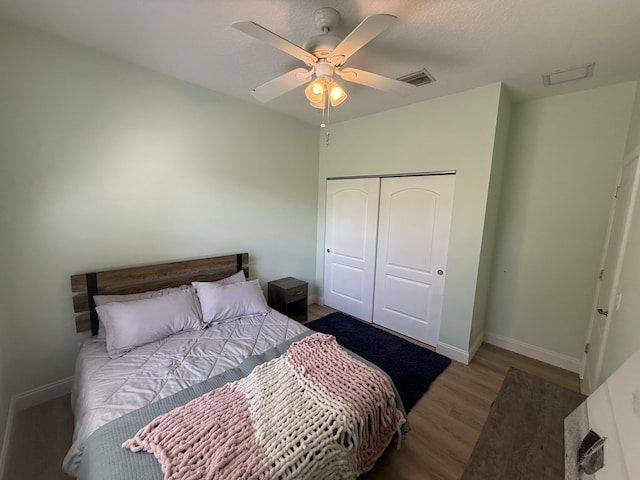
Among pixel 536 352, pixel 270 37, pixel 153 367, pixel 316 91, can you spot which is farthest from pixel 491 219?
pixel 153 367

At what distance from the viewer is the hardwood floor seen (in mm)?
1480

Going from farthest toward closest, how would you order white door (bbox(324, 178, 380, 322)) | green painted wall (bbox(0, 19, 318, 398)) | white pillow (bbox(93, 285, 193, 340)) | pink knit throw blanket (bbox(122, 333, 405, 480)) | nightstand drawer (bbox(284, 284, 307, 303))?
white door (bbox(324, 178, 380, 322))
nightstand drawer (bbox(284, 284, 307, 303))
white pillow (bbox(93, 285, 193, 340))
green painted wall (bbox(0, 19, 318, 398))
pink knit throw blanket (bbox(122, 333, 405, 480))

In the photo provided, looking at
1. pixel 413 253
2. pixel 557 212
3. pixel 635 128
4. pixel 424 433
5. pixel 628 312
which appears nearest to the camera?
pixel 628 312

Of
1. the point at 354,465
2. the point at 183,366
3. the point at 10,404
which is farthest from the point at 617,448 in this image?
the point at 10,404

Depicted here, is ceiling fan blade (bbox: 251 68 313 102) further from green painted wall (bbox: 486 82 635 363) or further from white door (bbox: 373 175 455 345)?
green painted wall (bbox: 486 82 635 363)

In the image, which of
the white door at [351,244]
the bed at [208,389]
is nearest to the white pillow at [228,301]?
the bed at [208,389]

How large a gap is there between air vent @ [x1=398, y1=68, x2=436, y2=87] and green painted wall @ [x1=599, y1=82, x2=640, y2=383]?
145 cm

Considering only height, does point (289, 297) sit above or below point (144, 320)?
below

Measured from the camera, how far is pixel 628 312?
54.7 inches

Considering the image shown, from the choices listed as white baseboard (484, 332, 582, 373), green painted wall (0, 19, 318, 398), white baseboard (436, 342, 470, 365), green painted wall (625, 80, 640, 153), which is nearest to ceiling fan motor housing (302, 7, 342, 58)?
green painted wall (0, 19, 318, 398)

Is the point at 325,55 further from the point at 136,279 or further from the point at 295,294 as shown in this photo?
the point at 295,294

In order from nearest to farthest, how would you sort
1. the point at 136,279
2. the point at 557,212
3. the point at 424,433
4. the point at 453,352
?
the point at 424,433, the point at 136,279, the point at 557,212, the point at 453,352

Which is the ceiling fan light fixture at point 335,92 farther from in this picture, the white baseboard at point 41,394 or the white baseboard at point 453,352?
the white baseboard at point 41,394

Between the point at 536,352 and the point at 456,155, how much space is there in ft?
7.08
